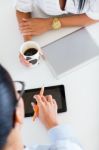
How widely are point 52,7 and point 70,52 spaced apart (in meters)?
0.20

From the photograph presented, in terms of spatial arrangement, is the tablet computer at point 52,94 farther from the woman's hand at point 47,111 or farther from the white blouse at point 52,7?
the white blouse at point 52,7

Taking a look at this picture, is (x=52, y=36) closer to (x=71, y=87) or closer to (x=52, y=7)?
(x=52, y=7)

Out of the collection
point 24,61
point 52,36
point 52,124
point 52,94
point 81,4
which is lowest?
point 52,124

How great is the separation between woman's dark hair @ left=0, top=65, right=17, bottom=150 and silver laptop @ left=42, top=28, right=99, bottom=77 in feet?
1.57

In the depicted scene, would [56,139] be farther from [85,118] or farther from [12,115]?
[12,115]

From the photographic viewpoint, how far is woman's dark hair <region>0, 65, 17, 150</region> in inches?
26.6

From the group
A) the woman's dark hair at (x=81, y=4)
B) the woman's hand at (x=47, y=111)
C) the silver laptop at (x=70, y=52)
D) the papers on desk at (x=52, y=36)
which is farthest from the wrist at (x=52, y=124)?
the woman's dark hair at (x=81, y=4)

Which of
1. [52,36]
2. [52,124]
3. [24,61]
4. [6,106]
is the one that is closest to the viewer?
[6,106]

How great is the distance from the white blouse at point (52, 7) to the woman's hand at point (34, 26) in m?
0.04

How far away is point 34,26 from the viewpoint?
1317mm

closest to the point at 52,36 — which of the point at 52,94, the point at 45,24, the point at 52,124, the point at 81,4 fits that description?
the point at 45,24

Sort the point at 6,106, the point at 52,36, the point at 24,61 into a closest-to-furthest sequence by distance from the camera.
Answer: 1. the point at 6,106
2. the point at 24,61
3. the point at 52,36

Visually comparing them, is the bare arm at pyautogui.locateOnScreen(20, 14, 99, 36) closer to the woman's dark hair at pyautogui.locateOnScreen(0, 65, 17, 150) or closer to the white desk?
the white desk

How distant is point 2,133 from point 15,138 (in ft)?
0.26
